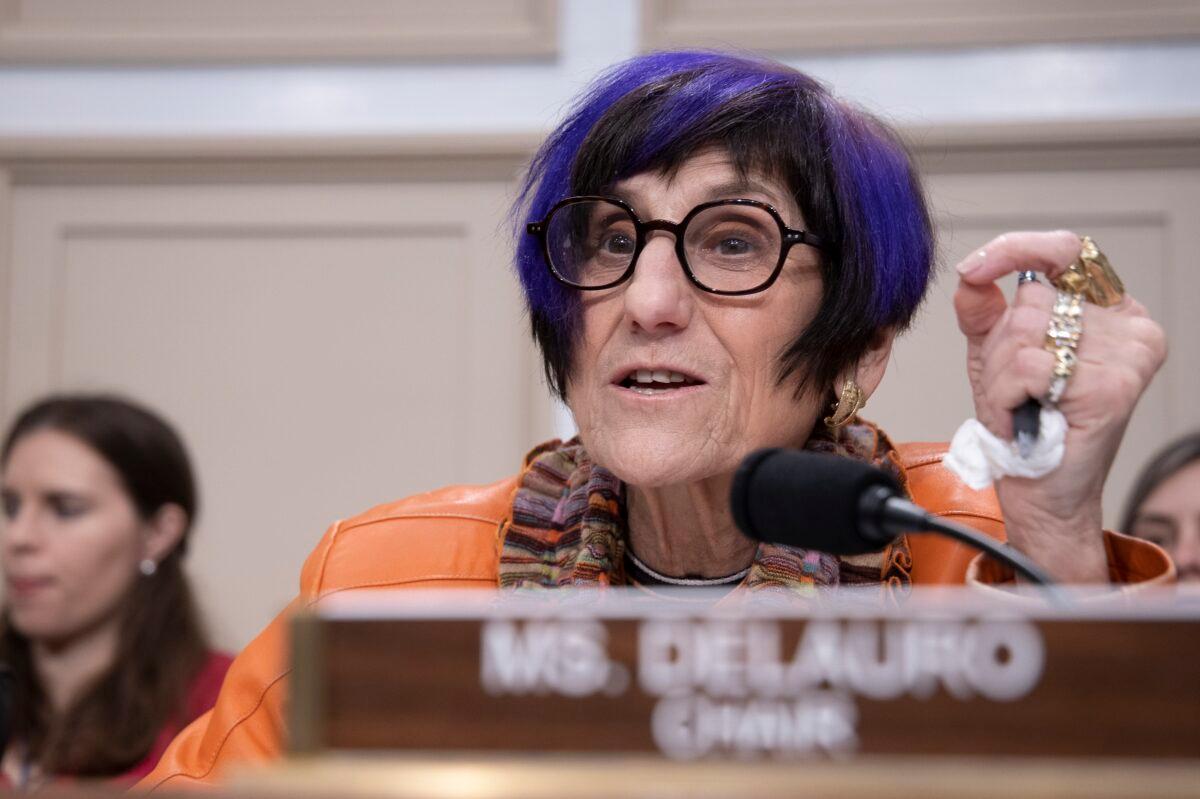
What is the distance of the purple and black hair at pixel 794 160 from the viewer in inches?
52.7

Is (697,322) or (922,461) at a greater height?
(697,322)

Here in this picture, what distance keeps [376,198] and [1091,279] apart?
6.50 ft

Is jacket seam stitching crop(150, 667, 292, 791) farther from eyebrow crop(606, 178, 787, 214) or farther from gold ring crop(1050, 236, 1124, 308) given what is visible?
gold ring crop(1050, 236, 1124, 308)

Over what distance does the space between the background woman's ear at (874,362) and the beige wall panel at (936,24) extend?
1364 mm

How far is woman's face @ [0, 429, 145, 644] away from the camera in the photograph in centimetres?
263

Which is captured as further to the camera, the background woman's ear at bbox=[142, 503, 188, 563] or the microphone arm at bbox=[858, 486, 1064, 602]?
the background woman's ear at bbox=[142, 503, 188, 563]

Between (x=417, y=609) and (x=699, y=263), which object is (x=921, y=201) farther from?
(x=417, y=609)

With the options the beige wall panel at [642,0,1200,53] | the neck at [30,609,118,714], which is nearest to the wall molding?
the beige wall panel at [642,0,1200,53]

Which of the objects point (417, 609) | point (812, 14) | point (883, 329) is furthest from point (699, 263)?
point (812, 14)

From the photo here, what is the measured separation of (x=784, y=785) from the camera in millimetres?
566

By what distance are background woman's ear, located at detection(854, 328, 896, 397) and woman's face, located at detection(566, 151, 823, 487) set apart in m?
0.09

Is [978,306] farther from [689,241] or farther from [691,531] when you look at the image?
[691,531]

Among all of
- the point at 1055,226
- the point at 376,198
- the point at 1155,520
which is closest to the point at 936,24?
the point at 1055,226

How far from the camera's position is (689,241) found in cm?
134
